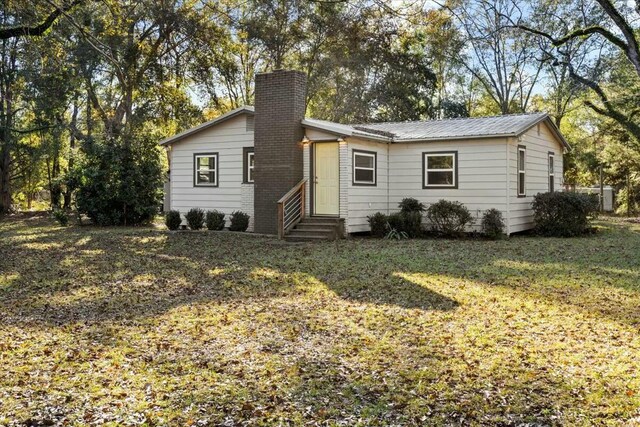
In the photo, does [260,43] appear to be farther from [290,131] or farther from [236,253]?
[236,253]

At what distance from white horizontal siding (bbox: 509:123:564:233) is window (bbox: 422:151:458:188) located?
148 cm

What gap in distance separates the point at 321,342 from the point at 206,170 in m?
13.0

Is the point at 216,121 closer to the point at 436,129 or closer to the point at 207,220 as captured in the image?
the point at 207,220

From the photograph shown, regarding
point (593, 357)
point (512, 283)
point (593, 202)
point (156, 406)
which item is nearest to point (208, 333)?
point (156, 406)

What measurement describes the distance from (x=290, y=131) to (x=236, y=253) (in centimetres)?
Result: 461

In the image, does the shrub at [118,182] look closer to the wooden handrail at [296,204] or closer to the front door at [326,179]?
the wooden handrail at [296,204]

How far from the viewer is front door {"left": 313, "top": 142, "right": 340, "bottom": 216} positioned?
15318 millimetres

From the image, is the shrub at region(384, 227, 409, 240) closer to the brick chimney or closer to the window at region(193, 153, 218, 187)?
the brick chimney

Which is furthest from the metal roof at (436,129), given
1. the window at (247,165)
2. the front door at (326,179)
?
the window at (247,165)

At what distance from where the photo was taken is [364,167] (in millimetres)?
15648

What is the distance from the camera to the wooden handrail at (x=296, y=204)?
14531 millimetres

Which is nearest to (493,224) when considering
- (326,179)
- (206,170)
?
(326,179)

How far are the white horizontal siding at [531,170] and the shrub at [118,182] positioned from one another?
11.8m

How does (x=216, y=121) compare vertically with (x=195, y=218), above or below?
above
